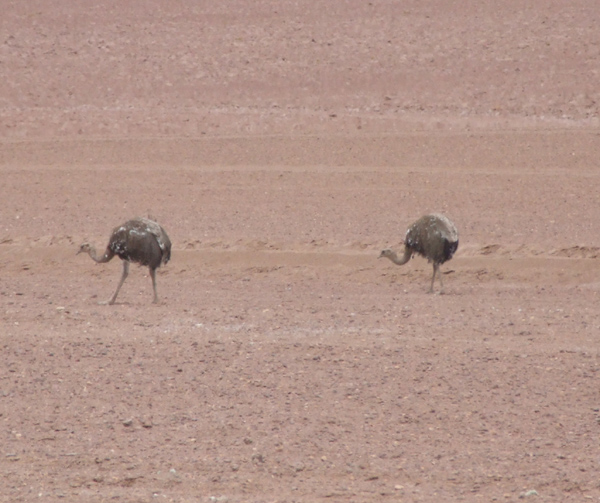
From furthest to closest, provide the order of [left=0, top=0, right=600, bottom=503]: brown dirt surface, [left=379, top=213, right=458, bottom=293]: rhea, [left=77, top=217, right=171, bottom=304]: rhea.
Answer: [left=379, top=213, right=458, bottom=293]: rhea → [left=77, top=217, right=171, bottom=304]: rhea → [left=0, top=0, right=600, bottom=503]: brown dirt surface

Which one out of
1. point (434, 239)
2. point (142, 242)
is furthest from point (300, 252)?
point (142, 242)

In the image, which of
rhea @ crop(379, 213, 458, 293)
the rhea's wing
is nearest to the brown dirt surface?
rhea @ crop(379, 213, 458, 293)

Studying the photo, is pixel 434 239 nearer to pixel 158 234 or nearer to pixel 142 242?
pixel 158 234

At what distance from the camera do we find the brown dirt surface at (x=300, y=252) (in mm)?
8789

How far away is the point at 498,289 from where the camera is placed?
16.1 meters

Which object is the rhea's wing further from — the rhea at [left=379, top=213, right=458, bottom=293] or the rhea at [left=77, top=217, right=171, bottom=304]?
the rhea at [left=379, top=213, right=458, bottom=293]

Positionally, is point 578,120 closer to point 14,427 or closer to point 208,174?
point 208,174

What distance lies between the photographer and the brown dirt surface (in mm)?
8789

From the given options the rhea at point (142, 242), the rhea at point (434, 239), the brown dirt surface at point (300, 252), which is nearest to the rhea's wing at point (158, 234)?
the rhea at point (142, 242)

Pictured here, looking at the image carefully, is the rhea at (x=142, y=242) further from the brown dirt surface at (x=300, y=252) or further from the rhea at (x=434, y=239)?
the rhea at (x=434, y=239)

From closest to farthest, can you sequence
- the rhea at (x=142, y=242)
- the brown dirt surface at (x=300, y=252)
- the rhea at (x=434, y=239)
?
the brown dirt surface at (x=300, y=252), the rhea at (x=142, y=242), the rhea at (x=434, y=239)

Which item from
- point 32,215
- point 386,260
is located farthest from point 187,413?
point 32,215

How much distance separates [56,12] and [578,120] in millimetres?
16940

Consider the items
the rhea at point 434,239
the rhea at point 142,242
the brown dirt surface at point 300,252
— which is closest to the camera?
the brown dirt surface at point 300,252
